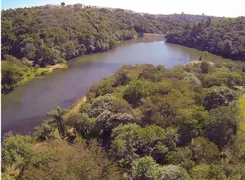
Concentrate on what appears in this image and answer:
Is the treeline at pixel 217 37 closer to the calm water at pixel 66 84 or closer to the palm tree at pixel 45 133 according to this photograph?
the calm water at pixel 66 84

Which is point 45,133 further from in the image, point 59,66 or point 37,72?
point 59,66

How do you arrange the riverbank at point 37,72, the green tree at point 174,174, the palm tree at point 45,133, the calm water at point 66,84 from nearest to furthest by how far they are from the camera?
the green tree at point 174,174
the palm tree at point 45,133
the calm water at point 66,84
the riverbank at point 37,72

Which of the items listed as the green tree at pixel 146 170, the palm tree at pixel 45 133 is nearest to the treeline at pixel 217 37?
the palm tree at pixel 45 133

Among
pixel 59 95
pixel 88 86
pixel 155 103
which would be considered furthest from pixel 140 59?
pixel 155 103

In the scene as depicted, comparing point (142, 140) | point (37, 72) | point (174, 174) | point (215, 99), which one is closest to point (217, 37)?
point (37, 72)

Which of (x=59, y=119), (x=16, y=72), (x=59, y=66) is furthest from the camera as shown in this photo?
(x=59, y=66)
